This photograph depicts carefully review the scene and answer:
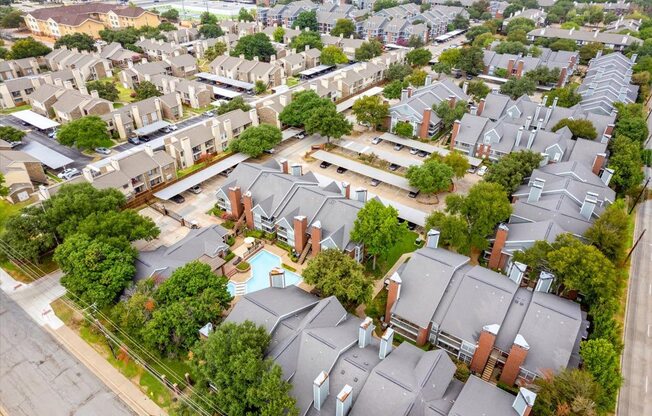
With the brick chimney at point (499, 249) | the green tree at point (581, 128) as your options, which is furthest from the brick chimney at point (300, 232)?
the green tree at point (581, 128)

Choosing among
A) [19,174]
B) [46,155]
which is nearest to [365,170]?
[19,174]

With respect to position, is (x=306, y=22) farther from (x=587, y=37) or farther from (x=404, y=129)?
(x=404, y=129)

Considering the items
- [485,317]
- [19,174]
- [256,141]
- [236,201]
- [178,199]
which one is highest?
[256,141]

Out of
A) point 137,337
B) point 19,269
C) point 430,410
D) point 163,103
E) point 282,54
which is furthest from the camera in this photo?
point 282,54

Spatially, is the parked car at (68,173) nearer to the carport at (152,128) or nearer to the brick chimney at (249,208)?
the carport at (152,128)

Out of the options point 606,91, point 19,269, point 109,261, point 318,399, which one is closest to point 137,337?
point 109,261

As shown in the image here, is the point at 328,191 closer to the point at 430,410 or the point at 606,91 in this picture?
the point at 430,410

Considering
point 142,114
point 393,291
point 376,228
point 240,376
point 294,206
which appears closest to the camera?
point 240,376
